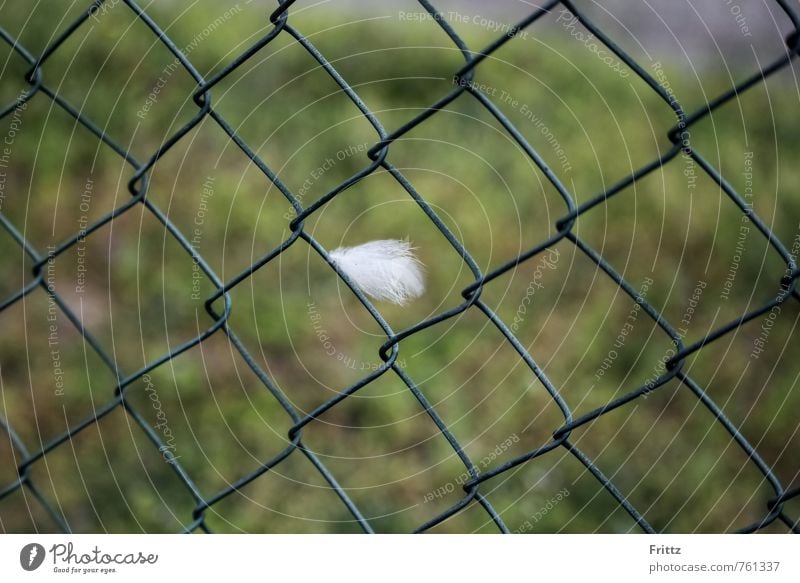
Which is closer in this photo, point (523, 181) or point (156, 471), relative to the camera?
point (156, 471)

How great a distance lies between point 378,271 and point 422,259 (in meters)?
0.80

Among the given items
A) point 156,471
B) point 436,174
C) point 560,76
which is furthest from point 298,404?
point 560,76

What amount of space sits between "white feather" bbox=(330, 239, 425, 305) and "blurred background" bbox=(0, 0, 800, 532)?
437mm

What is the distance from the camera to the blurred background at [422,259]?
128cm

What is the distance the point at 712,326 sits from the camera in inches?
57.5

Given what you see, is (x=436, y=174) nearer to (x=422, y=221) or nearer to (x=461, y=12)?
(x=422, y=221)

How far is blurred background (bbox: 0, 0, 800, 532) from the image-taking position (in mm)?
1276

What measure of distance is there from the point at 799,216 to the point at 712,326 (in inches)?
9.6
